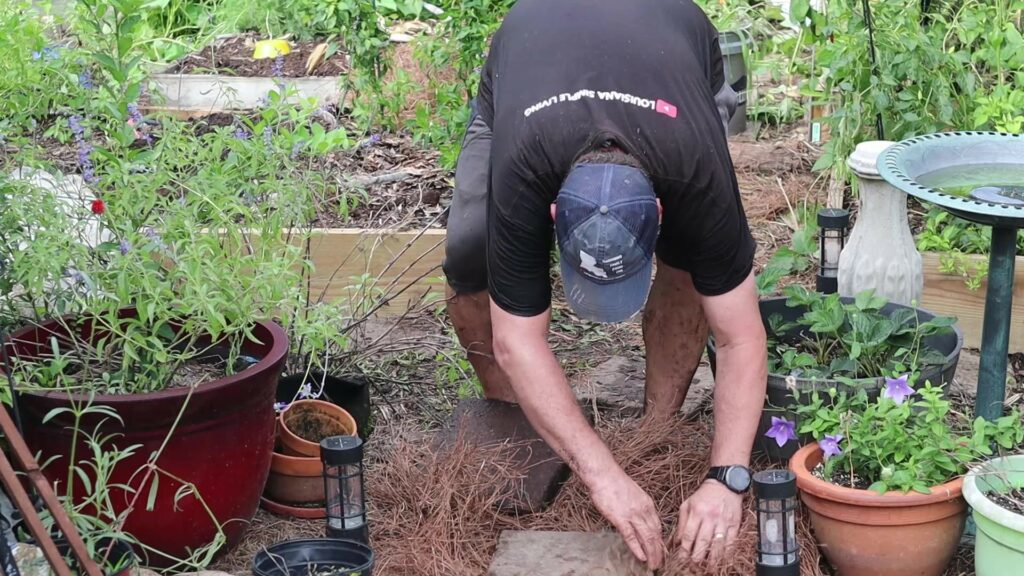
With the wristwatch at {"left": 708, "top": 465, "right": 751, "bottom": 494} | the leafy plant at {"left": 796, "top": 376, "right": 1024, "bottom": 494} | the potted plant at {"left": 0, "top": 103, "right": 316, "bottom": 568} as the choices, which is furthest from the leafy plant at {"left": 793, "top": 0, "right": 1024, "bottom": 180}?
the potted plant at {"left": 0, "top": 103, "right": 316, "bottom": 568}

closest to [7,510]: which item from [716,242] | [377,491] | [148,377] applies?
[148,377]

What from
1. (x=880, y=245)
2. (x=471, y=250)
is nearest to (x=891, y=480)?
(x=880, y=245)

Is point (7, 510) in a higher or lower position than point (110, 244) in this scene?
lower

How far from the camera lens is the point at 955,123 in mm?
4477

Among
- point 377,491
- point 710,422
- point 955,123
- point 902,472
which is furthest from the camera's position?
point 955,123

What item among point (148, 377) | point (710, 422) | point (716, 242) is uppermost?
point (716, 242)

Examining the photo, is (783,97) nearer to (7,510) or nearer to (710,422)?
(710,422)

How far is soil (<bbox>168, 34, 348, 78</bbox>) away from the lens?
268 inches

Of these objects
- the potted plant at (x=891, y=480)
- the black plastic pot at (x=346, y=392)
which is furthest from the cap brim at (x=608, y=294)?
the black plastic pot at (x=346, y=392)

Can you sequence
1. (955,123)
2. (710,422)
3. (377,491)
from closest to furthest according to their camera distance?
(377,491), (710,422), (955,123)

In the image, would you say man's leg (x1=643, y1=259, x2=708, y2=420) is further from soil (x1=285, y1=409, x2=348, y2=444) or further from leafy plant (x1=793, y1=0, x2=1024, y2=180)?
leafy plant (x1=793, y1=0, x2=1024, y2=180)

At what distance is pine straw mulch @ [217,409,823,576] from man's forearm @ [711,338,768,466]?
189 mm

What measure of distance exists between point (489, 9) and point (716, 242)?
2084 mm

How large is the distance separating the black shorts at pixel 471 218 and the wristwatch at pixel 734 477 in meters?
0.91
